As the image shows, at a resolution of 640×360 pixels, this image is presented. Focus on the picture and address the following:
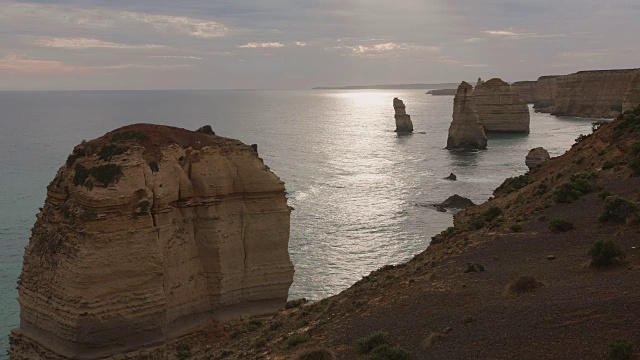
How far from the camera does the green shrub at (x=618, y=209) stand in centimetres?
2427

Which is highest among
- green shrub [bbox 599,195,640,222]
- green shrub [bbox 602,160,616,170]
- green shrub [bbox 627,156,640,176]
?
green shrub [bbox 627,156,640,176]

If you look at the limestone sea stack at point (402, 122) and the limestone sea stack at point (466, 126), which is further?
the limestone sea stack at point (402, 122)

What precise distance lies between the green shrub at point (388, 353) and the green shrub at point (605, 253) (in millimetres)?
7748

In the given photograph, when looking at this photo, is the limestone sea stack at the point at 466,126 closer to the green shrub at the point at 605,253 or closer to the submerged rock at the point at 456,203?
the submerged rock at the point at 456,203

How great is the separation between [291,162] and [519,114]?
57.5 meters

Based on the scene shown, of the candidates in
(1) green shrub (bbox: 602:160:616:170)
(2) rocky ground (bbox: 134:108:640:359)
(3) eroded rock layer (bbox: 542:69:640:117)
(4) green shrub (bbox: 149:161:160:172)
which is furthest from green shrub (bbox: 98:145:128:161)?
(3) eroded rock layer (bbox: 542:69:640:117)

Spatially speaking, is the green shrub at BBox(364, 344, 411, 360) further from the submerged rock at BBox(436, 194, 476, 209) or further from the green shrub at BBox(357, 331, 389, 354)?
the submerged rock at BBox(436, 194, 476, 209)

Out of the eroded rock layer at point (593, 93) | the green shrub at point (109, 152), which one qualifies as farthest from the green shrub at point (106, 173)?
the eroded rock layer at point (593, 93)

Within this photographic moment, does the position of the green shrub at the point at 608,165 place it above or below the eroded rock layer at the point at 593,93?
below

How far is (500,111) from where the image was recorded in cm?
12769

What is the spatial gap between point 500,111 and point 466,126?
23517mm

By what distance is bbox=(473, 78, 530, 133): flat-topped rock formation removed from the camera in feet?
416

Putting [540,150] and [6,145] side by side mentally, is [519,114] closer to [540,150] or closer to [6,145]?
[540,150]

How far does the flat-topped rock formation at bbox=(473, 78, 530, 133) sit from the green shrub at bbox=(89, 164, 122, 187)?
112 meters
